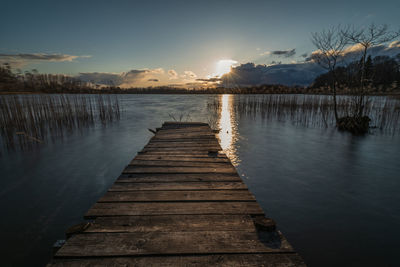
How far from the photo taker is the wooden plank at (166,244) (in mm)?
1538

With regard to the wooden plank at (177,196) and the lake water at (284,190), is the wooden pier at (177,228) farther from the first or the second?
the lake water at (284,190)

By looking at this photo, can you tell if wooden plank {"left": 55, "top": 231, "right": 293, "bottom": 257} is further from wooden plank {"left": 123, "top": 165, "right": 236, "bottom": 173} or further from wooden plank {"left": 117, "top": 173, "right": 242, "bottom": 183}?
wooden plank {"left": 123, "top": 165, "right": 236, "bottom": 173}

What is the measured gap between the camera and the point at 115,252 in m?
1.53

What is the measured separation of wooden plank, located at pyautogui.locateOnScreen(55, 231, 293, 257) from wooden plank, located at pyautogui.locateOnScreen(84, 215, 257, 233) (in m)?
0.06

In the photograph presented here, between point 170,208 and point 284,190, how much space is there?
3500 millimetres

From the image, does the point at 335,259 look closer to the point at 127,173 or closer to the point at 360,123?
the point at 127,173

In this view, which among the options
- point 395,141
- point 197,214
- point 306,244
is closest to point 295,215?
point 306,244

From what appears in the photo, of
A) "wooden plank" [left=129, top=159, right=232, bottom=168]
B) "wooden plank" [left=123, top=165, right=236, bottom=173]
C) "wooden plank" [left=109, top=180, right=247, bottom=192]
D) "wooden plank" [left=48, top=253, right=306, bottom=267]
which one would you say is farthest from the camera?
"wooden plank" [left=129, top=159, right=232, bottom=168]

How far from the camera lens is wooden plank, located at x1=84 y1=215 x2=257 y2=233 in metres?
1.81

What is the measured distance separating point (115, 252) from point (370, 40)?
44.0 feet

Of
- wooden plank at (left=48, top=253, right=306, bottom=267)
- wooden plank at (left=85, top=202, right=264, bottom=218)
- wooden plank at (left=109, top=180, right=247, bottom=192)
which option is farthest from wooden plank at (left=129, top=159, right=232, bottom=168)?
wooden plank at (left=48, top=253, right=306, bottom=267)

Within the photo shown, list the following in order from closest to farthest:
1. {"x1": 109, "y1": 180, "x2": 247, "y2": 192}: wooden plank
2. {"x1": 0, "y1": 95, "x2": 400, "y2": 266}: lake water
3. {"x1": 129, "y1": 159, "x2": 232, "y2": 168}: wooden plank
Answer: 1. {"x1": 109, "y1": 180, "x2": 247, "y2": 192}: wooden plank
2. {"x1": 0, "y1": 95, "x2": 400, "y2": 266}: lake water
3. {"x1": 129, "y1": 159, "x2": 232, "y2": 168}: wooden plank

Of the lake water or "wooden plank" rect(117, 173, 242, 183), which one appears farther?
"wooden plank" rect(117, 173, 242, 183)

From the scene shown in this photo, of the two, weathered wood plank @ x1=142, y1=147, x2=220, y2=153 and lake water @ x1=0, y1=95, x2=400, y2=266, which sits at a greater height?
weathered wood plank @ x1=142, y1=147, x2=220, y2=153
